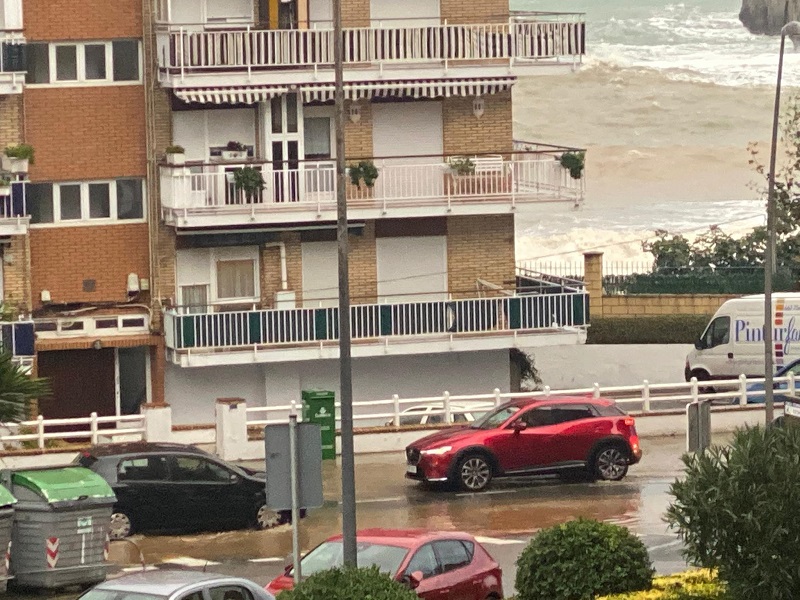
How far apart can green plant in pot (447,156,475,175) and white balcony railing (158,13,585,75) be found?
194 centimetres

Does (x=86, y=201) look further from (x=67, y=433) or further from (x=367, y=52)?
(x=67, y=433)

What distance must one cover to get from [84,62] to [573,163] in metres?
10.0

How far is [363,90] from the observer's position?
1607 inches

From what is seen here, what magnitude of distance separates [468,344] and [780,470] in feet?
78.8

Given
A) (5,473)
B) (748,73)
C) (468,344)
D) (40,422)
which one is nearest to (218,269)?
(468,344)

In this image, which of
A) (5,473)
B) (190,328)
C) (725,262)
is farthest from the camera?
(725,262)

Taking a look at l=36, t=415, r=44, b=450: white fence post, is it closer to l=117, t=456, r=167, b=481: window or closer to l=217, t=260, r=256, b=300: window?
l=117, t=456, r=167, b=481: window

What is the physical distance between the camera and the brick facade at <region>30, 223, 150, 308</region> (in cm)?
4056

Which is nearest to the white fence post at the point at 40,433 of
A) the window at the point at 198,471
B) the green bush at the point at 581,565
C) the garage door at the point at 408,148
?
the window at the point at 198,471

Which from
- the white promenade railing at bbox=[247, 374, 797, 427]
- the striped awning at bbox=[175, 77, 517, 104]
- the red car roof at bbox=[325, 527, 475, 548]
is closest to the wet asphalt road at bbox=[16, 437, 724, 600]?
the white promenade railing at bbox=[247, 374, 797, 427]

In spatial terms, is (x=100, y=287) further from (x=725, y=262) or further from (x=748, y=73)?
(x=748, y=73)

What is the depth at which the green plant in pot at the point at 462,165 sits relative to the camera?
41.1 m

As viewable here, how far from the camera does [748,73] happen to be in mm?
160500

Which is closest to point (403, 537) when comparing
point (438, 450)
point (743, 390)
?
point (438, 450)
